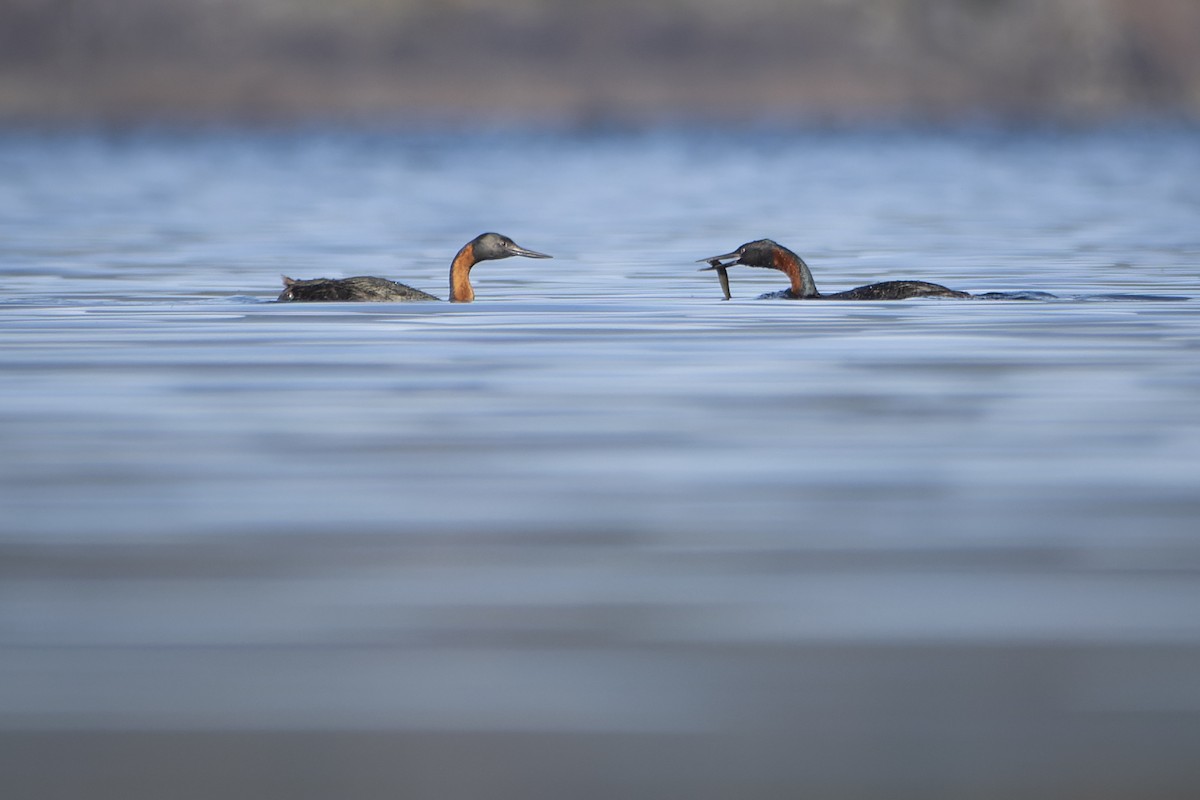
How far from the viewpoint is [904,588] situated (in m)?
8.22

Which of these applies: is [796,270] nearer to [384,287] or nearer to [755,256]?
[755,256]

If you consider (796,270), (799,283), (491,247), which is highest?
(491,247)

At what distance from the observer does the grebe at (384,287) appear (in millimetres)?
21172

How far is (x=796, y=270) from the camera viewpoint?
854 inches

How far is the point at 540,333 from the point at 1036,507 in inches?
340

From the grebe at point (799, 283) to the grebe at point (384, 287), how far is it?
176 centimetres

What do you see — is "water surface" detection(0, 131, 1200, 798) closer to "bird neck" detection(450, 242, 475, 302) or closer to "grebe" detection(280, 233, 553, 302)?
"grebe" detection(280, 233, 553, 302)

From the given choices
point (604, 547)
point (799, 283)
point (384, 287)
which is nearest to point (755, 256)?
point (799, 283)

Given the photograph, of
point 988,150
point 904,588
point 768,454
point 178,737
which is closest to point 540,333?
point 768,454

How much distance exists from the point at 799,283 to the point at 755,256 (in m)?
0.49

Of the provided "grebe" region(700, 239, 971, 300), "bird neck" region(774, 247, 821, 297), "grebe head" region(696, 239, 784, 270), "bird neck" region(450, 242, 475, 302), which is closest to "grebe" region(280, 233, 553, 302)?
"bird neck" region(450, 242, 475, 302)

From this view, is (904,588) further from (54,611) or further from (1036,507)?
(54,611)

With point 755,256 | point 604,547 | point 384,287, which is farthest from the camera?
point 755,256

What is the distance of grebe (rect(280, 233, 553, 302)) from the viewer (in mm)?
21172
